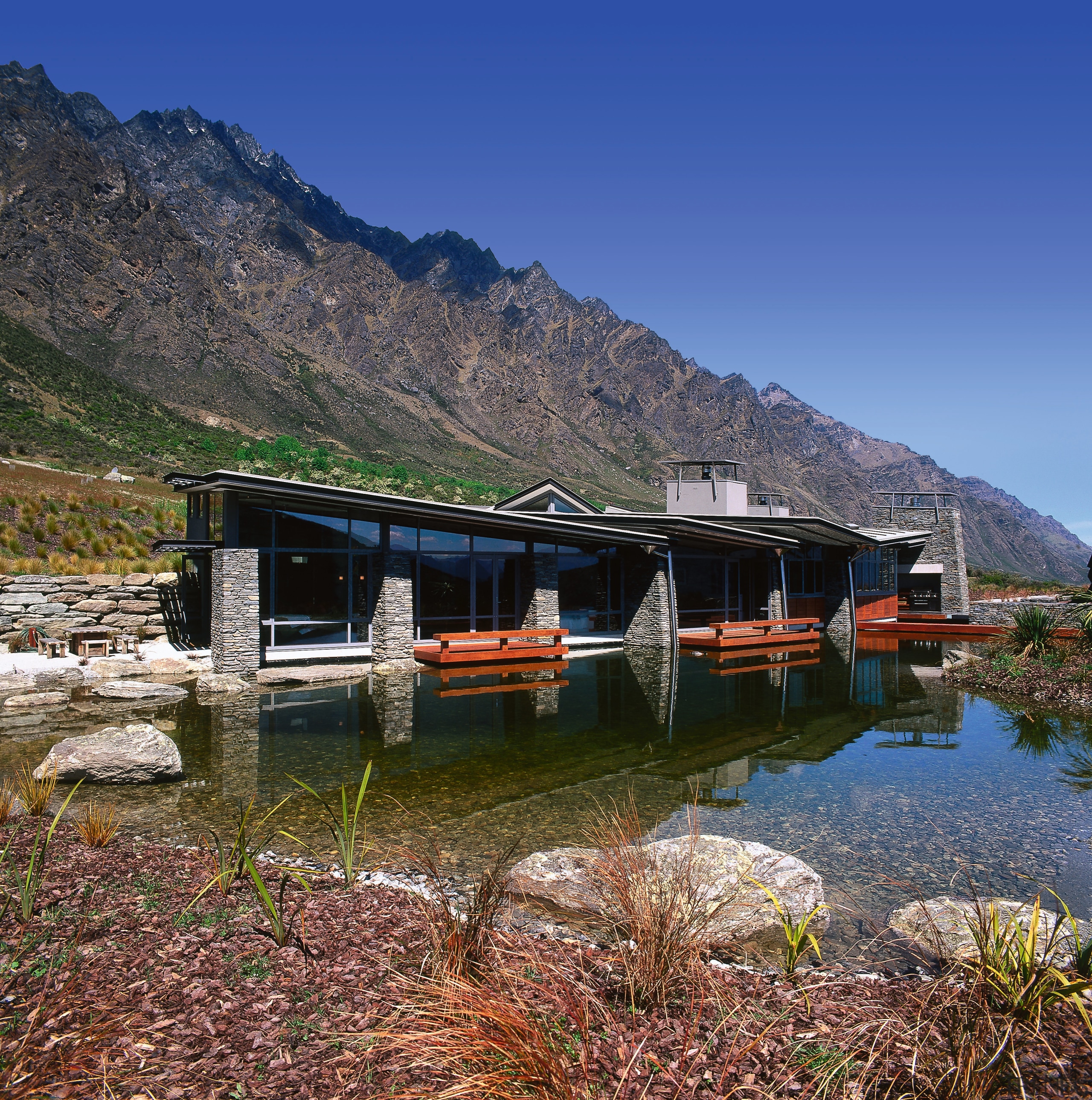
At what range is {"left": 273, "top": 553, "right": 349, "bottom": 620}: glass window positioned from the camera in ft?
54.1

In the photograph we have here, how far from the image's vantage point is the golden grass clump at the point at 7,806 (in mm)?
5848

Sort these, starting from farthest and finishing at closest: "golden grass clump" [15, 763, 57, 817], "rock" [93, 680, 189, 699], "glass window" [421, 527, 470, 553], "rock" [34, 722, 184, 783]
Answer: "glass window" [421, 527, 470, 553], "rock" [93, 680, 189, 699], "rock" [34, 722, 184, 783], "golden grass clump" [15, 763, 57, 817]

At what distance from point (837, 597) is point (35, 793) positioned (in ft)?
89.5

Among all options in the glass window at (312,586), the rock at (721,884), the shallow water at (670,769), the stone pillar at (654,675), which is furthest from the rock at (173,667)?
the rock at (721,884)

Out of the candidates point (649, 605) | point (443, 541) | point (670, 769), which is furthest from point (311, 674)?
point (649, 605)

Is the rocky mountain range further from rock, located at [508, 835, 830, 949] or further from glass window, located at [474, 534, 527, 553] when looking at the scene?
rock, located at [508, 835, 830, 949]

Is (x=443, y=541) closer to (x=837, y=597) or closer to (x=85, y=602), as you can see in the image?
(x=85, y=602)

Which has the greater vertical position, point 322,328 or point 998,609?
point 322,328

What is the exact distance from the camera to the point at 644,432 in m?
166

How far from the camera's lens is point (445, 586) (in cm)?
1905

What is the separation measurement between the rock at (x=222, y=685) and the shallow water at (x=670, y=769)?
3.00 feet

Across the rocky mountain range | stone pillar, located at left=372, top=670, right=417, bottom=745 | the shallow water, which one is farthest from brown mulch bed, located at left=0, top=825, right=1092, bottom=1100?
the rocky mountain range

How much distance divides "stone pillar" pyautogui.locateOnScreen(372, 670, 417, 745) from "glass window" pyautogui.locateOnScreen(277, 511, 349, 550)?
332cm

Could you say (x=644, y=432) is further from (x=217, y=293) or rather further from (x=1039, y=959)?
(x=1039, y=959)
